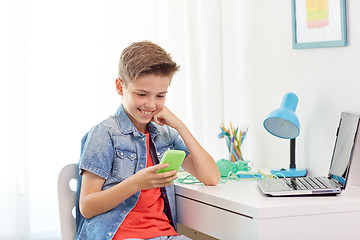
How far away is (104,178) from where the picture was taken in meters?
1.55

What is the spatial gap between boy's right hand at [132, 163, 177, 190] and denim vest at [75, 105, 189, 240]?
0.12m

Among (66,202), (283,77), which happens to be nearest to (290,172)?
(283,77)

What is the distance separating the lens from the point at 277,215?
4.55 ft

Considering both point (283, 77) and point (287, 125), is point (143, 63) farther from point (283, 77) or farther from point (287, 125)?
point (283, 77)

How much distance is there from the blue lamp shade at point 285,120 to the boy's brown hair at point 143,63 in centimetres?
43

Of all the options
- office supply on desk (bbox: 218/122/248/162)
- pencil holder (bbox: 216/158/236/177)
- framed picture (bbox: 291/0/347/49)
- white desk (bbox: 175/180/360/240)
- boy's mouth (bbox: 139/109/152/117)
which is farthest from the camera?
office supply on desk (bbox: 218/122/248/162)

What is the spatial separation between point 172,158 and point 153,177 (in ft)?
0.24

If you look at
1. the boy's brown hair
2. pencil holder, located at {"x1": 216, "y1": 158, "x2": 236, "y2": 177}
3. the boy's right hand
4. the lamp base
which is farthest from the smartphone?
the lamp base

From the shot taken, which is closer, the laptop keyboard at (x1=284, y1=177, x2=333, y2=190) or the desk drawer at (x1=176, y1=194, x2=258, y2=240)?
the desk drawer at (x1=176, y1=194, x2=258, y2=240)

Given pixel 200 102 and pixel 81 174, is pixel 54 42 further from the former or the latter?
pixel 81 174

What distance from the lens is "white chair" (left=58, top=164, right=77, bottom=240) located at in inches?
64.2

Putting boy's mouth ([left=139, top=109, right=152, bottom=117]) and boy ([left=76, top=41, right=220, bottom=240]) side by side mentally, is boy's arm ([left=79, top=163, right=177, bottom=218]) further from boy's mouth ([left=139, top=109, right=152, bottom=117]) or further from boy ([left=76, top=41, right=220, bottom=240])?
boy's mouth ([left=139, top=109, right=152, bottom=117])

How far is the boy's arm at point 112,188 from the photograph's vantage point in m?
1.46

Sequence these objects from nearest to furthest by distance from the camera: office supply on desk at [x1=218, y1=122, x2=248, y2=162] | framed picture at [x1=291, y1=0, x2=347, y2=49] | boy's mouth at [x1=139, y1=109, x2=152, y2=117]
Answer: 1. boy's mouth at [x1=139, y1=109, x2=152, y2=117]
2. framed picture at [x1=291, y1=0, x2=347, y2=49]
3. office supply on desk at [x1=218, y1=122, x2=248, y2=162]
